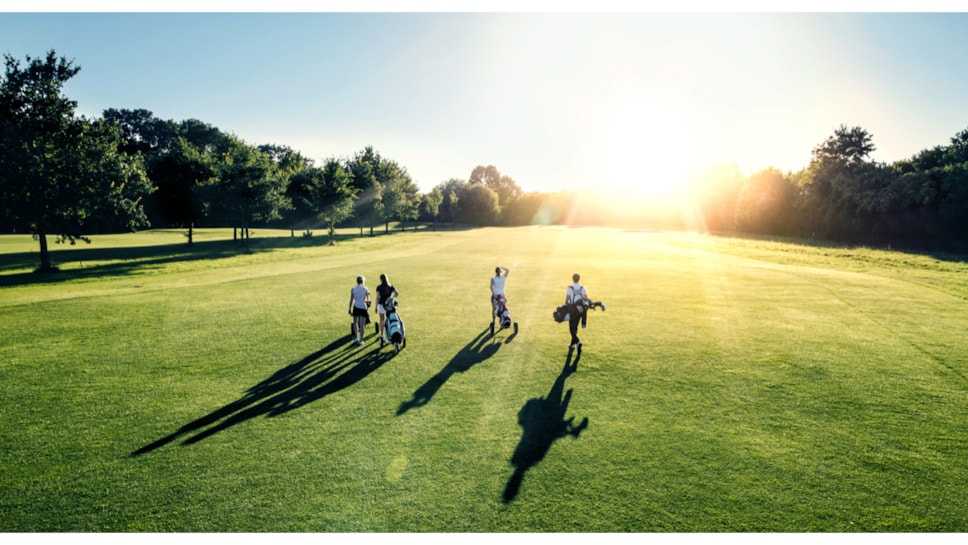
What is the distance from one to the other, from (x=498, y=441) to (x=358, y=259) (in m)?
32.1

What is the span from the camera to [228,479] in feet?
22.4

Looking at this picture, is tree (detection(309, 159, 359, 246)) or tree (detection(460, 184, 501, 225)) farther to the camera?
tree (detection(460, 184, 501, 225))

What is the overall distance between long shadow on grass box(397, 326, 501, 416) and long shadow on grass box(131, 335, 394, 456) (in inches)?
77.2

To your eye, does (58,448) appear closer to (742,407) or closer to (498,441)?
(498,441)

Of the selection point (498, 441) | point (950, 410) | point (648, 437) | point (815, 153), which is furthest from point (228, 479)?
point (815, 153)

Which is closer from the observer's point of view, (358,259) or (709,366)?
(709,366)

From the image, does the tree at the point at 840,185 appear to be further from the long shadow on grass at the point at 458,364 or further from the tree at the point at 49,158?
the tree at the point at 49,158

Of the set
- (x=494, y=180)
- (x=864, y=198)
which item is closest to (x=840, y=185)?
(x=864, y=198)

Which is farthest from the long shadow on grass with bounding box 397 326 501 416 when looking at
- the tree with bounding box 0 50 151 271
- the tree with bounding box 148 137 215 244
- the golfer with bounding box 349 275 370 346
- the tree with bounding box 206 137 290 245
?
the tree with bounding box 148 137 215 244

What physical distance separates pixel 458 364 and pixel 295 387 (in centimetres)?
435

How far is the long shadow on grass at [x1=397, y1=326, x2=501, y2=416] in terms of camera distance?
31.7 feet

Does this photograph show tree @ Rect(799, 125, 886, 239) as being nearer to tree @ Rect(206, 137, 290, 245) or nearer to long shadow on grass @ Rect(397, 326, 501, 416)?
long shadow on grass @ Rect(397, 326, 501, 416)

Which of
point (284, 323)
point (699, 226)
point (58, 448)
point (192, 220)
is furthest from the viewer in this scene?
point (699, 226)

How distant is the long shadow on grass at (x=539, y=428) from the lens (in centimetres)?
710
